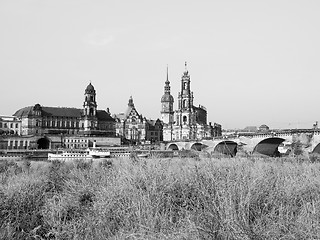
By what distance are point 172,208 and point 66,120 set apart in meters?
79.6

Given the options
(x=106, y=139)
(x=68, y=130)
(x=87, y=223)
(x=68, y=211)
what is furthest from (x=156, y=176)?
(x=68, y=130)

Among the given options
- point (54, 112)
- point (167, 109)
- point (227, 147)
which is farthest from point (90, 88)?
point (227, 147)

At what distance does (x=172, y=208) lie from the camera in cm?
788

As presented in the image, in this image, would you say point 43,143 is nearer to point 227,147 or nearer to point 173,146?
point 173,146

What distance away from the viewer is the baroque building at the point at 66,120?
78.6 metres

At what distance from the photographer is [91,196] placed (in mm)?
10562

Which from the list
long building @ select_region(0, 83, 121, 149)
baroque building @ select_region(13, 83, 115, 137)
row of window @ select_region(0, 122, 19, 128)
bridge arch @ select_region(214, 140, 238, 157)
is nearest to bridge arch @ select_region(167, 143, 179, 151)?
long building @ select_region(0, 83, 121, 149)

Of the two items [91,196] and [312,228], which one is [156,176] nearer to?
[91,196]

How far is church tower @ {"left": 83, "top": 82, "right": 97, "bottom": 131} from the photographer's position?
8244 cm

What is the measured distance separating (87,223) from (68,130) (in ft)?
256

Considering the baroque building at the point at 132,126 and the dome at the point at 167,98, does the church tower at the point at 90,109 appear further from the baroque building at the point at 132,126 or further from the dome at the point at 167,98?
the dome at the point at 167,98

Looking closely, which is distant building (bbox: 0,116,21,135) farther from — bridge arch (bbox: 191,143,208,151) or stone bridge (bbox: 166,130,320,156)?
stone bridge (bbox: 166,130,320,156)

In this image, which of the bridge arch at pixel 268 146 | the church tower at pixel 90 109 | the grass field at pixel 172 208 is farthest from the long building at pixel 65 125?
the grass field at pixel 172 208

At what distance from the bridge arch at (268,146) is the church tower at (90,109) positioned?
46.0 metres
